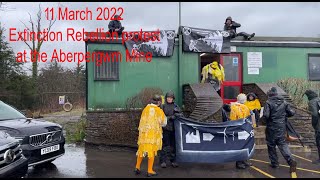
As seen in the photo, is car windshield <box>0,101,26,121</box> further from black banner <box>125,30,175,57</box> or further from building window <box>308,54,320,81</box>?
building window <box>308,54,320,81</box>

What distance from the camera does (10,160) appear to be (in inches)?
226

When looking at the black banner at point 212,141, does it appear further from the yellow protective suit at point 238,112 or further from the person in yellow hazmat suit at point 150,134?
the person in yellow hazmat suit at point 150,134

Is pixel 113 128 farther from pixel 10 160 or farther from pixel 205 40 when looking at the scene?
pixel 10 160

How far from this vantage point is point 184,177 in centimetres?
764

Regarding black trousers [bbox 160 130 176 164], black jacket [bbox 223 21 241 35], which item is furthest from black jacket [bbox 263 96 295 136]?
black jacket [bbox 223 21 241 35]

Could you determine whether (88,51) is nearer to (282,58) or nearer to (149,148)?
(149,148)

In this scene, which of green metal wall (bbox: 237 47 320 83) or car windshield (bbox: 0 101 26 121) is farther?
green metal wall (bbox: 237 47 320 83)

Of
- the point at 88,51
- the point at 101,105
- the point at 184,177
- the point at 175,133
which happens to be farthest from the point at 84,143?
the point at 184,177

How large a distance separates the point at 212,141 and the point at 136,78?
6.17 metres

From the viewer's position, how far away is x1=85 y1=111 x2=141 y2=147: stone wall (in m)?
11.7

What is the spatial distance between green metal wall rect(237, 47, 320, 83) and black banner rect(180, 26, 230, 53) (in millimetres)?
1266

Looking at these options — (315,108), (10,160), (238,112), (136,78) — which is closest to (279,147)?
(238,112)

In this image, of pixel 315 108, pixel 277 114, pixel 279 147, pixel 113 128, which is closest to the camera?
pixel 279 147

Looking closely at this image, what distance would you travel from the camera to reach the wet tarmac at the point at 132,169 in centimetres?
784
